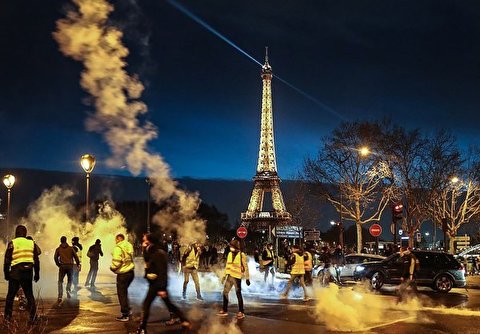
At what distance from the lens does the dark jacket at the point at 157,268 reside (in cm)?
959

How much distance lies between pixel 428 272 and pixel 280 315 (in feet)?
35.3

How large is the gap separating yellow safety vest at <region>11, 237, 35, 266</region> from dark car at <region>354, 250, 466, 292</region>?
48.4 feet

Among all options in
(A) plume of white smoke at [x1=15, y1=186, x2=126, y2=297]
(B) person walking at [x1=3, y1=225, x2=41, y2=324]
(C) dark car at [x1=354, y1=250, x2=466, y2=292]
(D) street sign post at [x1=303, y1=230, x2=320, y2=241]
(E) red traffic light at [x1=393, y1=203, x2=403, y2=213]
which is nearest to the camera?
(B) person walking at [x1=3, y1=225, x2=41, y2=324]

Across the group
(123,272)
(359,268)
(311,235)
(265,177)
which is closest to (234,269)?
(123,272)

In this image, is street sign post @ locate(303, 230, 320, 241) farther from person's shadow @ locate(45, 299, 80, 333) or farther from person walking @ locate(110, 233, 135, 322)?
person walking @ locate(110, 233, 135, 322)

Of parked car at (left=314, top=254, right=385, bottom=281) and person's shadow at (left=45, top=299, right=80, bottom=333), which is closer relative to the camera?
person's shadow at (left=45, top=299, right=80, bottom=333)

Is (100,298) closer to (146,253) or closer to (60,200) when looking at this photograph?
(146,253)

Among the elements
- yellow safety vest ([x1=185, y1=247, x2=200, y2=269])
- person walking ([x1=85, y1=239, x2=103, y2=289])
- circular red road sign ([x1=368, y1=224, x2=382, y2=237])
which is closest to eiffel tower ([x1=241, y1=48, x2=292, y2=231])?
circular red road sign ([x1=368, y1=224, x2=382, y2=237])

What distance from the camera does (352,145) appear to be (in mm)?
39250

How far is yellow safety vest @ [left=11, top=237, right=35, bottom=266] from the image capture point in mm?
10562

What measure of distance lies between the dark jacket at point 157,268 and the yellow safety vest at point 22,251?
255 cm

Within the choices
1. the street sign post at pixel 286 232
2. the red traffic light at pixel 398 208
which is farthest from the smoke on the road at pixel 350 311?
the street sign post at pixel 286 232

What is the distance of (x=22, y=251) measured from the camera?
10633 mm

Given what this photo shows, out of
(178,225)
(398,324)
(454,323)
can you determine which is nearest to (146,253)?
(398,324)
